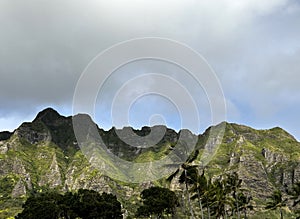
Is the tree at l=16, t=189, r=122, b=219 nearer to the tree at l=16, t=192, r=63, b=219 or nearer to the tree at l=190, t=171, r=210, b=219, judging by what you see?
the tree at l=16, t=192, r=63, b=219

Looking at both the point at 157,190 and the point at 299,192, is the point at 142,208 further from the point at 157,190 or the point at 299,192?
the point at 299,192

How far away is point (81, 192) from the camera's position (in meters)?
115

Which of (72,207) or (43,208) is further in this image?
(72,207)

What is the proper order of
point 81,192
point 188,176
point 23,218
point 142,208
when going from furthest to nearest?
point 142,208 < point 81,192 < point 23,218 < point 188,176

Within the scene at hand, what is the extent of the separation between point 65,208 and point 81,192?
10887 mm

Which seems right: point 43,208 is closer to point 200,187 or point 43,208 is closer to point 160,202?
point 160,202

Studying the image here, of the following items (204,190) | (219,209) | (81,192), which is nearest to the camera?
(204,190)

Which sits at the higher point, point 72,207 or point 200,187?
point 72,207

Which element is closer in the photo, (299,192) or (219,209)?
(219,209)

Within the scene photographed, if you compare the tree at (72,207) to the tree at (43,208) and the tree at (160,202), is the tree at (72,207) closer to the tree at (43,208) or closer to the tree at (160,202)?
the tree at (43,208)

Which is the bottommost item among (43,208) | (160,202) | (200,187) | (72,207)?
(200,187)

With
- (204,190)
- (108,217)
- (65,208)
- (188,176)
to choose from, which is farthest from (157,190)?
(188,176)

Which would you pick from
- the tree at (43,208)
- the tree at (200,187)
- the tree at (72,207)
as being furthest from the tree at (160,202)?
the tree at (43,208)

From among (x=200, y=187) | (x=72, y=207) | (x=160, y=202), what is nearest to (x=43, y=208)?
(x=72, y=207)
